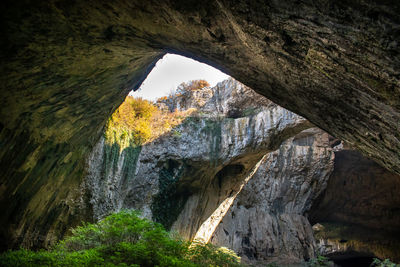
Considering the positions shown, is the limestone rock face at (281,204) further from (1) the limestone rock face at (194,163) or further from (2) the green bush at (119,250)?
(2) the green bush at (119,250)

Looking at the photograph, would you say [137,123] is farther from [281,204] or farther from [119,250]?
[281,204]

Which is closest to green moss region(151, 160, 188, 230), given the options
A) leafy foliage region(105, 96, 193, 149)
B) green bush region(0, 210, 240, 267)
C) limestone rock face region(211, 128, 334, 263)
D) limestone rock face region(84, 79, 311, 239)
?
limestone rock face region(84, 79, 311, 239)

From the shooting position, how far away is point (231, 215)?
1476 cm

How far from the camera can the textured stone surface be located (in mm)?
15219

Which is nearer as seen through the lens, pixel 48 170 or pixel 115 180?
pixel 48 170

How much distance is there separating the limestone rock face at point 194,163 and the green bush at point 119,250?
1.98 m

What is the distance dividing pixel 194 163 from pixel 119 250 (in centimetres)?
557

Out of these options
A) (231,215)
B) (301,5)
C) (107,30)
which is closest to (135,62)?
(107,30)

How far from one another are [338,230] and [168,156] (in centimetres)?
1374

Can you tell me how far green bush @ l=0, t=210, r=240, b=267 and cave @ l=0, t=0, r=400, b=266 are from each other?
900 mm

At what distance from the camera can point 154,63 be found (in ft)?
20.7

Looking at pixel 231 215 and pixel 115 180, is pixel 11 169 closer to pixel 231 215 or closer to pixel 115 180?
pixel 115 180

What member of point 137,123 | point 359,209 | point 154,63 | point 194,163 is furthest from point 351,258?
point 154,63

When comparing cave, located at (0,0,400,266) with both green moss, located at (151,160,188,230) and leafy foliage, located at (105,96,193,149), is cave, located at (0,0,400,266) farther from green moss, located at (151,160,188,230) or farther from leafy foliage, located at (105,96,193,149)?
green moss, located at (151,160,188,230)
